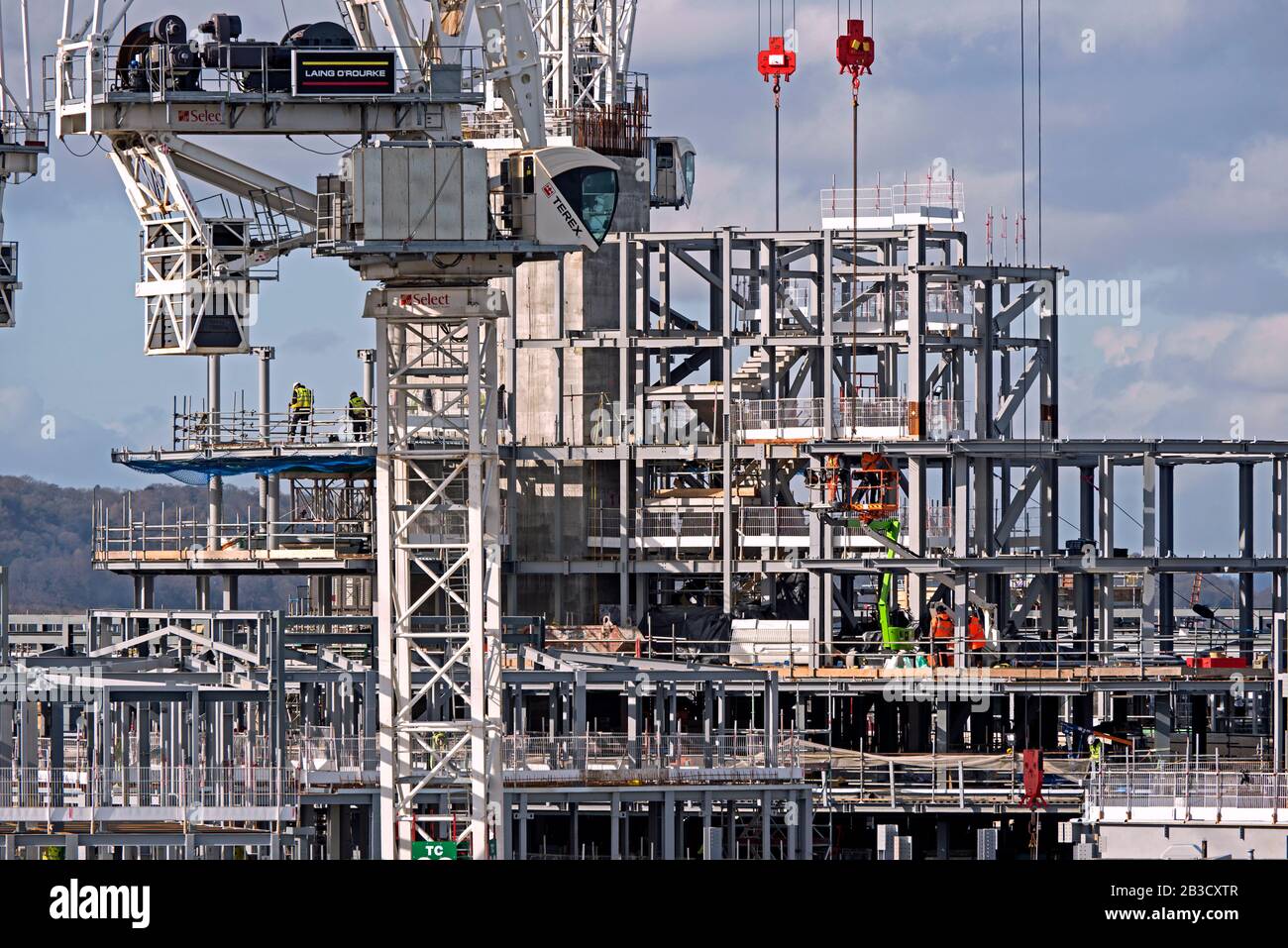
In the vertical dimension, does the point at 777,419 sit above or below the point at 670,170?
below

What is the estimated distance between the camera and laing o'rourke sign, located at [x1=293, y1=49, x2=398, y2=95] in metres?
54.8

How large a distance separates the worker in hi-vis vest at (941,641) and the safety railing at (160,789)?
101 feet

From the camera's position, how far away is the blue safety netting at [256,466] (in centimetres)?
9894

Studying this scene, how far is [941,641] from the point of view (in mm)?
82312

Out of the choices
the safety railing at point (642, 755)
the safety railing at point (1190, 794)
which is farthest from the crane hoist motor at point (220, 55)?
the safety railing at point (1190, 794)

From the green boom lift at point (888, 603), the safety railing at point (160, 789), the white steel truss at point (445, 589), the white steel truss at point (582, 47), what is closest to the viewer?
the safety railing at point (160, 789)

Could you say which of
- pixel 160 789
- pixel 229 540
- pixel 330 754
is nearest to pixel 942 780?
pixel 330 754

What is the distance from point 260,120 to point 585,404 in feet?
162

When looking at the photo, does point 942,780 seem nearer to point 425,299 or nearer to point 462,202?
point 425,299

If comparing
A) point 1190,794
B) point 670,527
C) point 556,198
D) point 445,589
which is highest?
point 556,198

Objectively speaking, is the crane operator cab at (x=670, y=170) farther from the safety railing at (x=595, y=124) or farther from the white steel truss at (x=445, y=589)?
the white steel truss at (x=445, y=589)

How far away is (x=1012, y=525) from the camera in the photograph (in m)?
87.6
